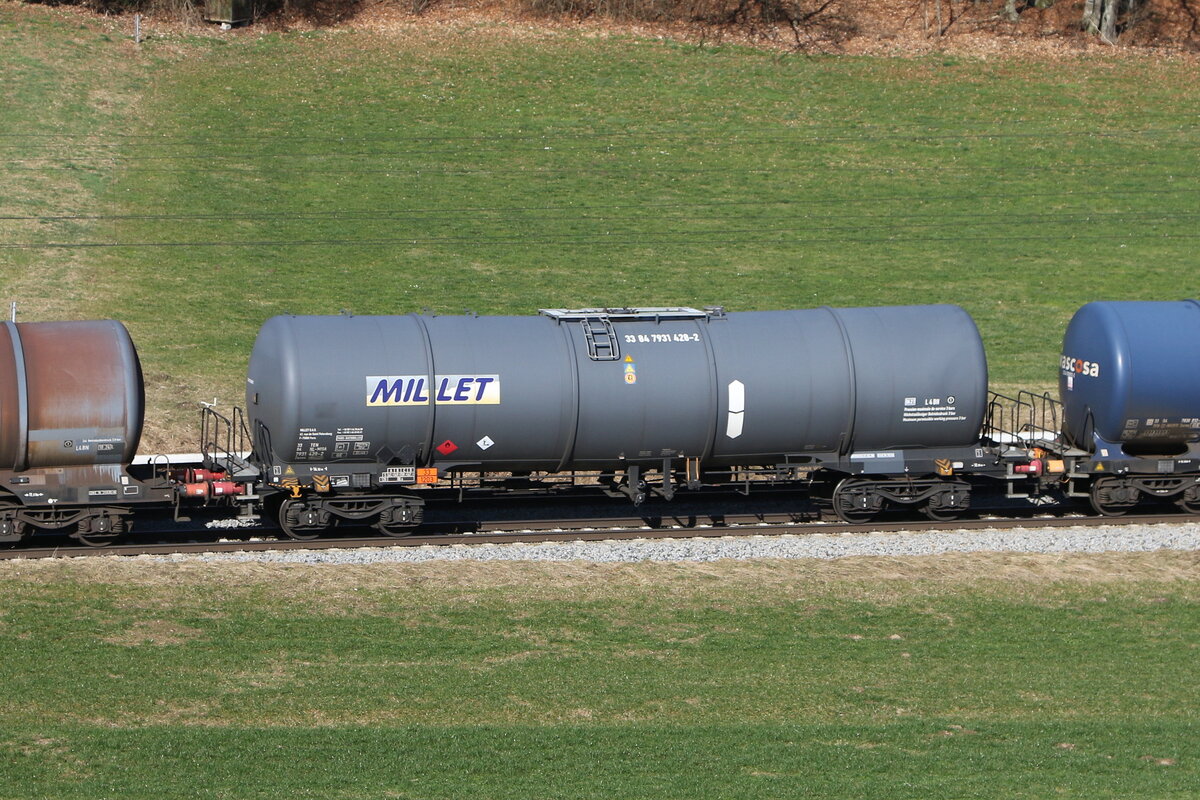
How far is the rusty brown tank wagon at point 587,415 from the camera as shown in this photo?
22625 mm

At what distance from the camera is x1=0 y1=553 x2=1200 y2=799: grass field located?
1440 centimetres

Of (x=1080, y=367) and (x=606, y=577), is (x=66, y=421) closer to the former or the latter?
(x=606, y=577)

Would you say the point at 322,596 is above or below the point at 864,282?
below

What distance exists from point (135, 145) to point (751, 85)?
22557 mm

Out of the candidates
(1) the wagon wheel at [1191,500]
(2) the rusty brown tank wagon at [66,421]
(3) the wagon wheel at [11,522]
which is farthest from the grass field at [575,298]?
(1) the wagon wheel at [1191,500]

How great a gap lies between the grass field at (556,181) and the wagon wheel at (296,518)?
8684 millimetres

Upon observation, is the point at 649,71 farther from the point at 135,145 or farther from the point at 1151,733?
the point at 1151,733

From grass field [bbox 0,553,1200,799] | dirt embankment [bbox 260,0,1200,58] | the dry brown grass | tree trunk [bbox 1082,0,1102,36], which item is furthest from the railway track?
tree trunk [bbox 1082,0,1102,36]

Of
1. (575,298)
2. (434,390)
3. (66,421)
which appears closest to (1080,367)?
(434,390)

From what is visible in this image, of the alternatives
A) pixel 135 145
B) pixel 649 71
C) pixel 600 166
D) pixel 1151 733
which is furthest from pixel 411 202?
pixel 1151 733

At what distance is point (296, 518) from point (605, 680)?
328 inches

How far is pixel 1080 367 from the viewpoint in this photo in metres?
26.7

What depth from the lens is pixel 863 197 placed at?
158 ft

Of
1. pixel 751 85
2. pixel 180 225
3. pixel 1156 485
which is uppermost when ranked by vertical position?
pixel 751 85
